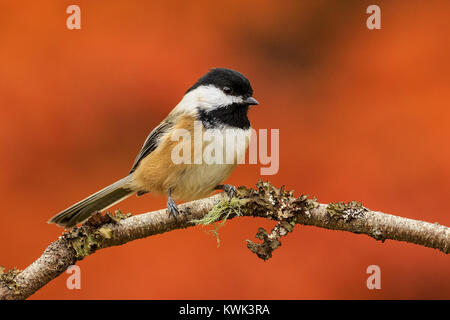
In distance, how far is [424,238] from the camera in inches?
51.2

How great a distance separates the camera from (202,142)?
184 cm

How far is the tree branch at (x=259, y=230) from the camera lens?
4.31 ft

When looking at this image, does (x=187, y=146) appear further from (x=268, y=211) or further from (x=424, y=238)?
(x=424, y=238)

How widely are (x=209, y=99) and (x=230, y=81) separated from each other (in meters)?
0.11

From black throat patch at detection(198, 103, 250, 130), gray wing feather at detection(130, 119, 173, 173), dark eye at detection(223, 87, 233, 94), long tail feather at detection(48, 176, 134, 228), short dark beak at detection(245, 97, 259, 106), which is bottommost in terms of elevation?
long tail feather at detection(48, 176, 134, 228)

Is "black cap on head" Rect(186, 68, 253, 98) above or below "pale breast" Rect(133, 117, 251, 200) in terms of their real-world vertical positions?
above

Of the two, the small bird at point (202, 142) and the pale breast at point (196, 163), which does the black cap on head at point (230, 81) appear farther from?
the pale breast at point (196, 163)

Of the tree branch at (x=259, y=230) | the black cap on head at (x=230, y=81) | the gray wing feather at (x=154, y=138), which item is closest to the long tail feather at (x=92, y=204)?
the gray wing feather at (x=154, y=138)

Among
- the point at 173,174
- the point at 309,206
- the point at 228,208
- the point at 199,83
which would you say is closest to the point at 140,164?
the point at 173,174

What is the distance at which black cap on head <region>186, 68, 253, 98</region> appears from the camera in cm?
188

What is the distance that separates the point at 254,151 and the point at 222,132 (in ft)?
0.88

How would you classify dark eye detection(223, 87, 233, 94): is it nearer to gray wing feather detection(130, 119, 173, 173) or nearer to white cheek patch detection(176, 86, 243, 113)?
white cheek patch detection(176, 86, 243, 113)

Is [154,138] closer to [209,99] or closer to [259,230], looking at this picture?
[209,99]

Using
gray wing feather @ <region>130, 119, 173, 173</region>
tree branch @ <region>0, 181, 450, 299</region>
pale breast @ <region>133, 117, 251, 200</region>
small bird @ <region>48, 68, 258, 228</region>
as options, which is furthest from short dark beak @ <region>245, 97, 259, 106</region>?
tree branch @ <region>0, 181, 450, 299</region>
